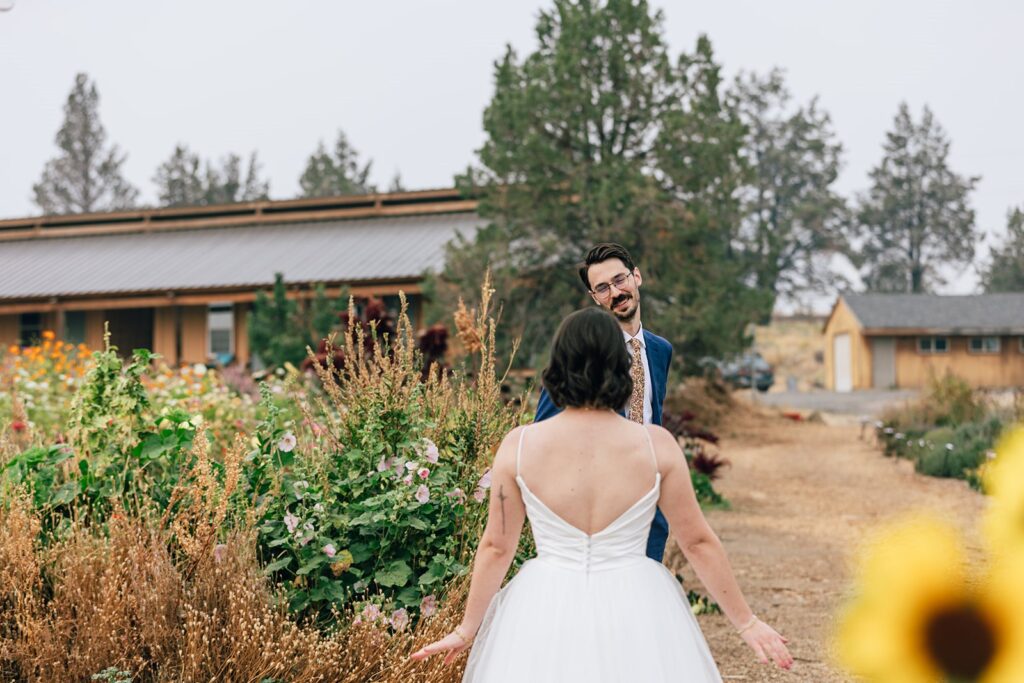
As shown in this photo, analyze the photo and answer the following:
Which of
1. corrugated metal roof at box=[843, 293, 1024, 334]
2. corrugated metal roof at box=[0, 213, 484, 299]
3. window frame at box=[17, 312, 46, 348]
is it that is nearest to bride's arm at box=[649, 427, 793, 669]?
corrugated metal roof at box=[0, 213, 484, 299]

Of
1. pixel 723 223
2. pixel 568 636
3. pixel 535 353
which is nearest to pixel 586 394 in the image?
pixel 568 636

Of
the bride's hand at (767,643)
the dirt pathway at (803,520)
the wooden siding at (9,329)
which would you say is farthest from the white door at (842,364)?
the bride's hand at (767,643)

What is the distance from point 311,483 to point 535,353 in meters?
12.0

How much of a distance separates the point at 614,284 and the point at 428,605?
1.44 m

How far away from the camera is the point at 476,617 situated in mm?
2619

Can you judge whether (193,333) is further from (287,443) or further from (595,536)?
(595,536)

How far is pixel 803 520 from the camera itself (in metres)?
10.4

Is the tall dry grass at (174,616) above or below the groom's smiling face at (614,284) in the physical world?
below

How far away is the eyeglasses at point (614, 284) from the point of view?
3.29 meters

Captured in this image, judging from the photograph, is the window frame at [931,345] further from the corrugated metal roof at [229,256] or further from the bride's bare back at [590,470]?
the bride's bare back at [590,470]

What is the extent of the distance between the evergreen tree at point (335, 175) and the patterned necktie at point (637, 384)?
53.3 meters

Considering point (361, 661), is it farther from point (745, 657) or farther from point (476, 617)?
point (745, 657)

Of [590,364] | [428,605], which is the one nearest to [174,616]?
[428,605]

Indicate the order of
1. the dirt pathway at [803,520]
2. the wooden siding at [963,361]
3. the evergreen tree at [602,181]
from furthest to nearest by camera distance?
1. the wooden siding at [963,361]
2. the evergreen tree at [602,181]
3. the dirt pathway at [803,520]
